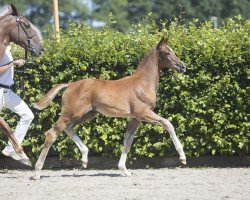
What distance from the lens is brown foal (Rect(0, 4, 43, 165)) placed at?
31.4 ft

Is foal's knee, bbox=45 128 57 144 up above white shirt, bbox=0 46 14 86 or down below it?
below

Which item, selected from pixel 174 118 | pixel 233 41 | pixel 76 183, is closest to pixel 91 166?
pixel 174 118

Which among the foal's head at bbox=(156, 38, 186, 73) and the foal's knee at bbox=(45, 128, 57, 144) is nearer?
the foal's knee at bbox=(45, 128, 57, 144)

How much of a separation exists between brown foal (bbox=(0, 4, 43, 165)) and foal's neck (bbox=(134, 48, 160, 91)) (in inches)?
62.3

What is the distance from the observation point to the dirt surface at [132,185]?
25.1 ft

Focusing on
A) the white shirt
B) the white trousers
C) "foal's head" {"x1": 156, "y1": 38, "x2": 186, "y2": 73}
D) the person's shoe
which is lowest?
the person's shoe

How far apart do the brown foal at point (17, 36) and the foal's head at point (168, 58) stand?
72.2 inches

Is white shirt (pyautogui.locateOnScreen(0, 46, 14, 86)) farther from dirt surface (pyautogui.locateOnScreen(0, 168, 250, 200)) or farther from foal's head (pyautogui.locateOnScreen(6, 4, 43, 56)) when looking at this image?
dirt surface (pyautogui.locateOnScreen(0, 168, 250, 200))

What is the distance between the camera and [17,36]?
9.65 meters

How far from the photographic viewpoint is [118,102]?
31.2 feet

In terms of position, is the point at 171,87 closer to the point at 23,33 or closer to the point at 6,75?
the point at 23,33

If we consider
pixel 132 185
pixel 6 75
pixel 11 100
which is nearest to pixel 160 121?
pixel 132 185

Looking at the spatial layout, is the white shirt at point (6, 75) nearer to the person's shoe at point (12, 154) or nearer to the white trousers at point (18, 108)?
the white trousers at point (18, 108)

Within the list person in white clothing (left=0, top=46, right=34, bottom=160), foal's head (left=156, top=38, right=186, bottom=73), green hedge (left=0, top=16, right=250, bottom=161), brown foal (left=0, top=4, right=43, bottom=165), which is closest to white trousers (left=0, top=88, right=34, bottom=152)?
person in white clothing (left=0, top=46, right=34, bottom=160)
